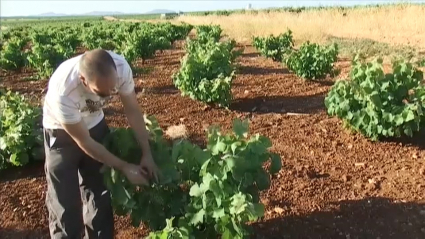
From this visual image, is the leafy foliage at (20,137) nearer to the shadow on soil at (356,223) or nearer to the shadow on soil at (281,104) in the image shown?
the shadow on soil at (356,223)

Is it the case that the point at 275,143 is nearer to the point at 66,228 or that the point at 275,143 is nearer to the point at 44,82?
the point at 66,228

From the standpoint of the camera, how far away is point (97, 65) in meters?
2.99

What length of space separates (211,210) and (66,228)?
3.83 ft

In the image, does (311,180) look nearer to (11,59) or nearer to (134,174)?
(134,174)

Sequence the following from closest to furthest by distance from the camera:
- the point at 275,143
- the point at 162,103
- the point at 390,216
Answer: the point at 390,216 → the point at 275,143 → the point at 162,103

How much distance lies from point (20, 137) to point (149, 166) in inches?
117

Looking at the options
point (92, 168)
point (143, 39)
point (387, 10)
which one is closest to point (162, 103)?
point (92, 168)

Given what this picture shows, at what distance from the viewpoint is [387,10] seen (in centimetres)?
2278

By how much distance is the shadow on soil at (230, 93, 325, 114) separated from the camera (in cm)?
824

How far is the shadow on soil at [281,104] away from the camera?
27.0 ft

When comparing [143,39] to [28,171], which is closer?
[28,171]

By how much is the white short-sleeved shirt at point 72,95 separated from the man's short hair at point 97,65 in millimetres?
252

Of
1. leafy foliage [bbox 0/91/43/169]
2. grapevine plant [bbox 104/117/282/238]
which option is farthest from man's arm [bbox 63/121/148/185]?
leafy foliage [bbox 0/91/43/169]

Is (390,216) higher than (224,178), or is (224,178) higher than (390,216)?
(224,178)
